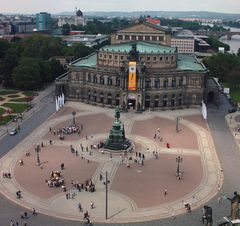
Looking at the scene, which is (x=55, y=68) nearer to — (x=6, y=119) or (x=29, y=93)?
(x=29, y=93)

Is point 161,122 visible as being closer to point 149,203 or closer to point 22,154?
point 22,154

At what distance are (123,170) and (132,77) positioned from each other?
48.7 meters

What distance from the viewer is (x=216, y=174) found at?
7431 centimetres

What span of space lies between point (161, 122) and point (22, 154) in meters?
41.2

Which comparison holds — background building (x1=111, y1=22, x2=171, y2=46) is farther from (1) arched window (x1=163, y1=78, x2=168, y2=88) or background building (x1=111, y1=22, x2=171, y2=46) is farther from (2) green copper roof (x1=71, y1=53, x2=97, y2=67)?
(1) arched window (x1=163, y1=78, x2=168, y2=88)

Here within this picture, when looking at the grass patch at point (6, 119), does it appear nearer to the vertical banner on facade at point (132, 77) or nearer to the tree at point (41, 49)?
the vertical banner on facade at point (132, 77)

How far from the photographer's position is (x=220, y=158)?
8269 centimetres

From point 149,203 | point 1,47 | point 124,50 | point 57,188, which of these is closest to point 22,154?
point 57,188

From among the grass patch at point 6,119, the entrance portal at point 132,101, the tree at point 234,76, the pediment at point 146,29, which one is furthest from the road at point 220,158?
the pediment at point 146,29

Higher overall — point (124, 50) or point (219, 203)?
point (124, 50)

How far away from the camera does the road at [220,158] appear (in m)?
57.4

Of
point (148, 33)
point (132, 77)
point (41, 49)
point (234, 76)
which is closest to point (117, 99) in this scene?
point (132, 77)

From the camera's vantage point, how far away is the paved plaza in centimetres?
6191

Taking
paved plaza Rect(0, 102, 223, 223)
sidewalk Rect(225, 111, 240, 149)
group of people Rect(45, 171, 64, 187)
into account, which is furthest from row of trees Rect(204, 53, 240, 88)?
group of people Rect(45, 171, 64, 187)
